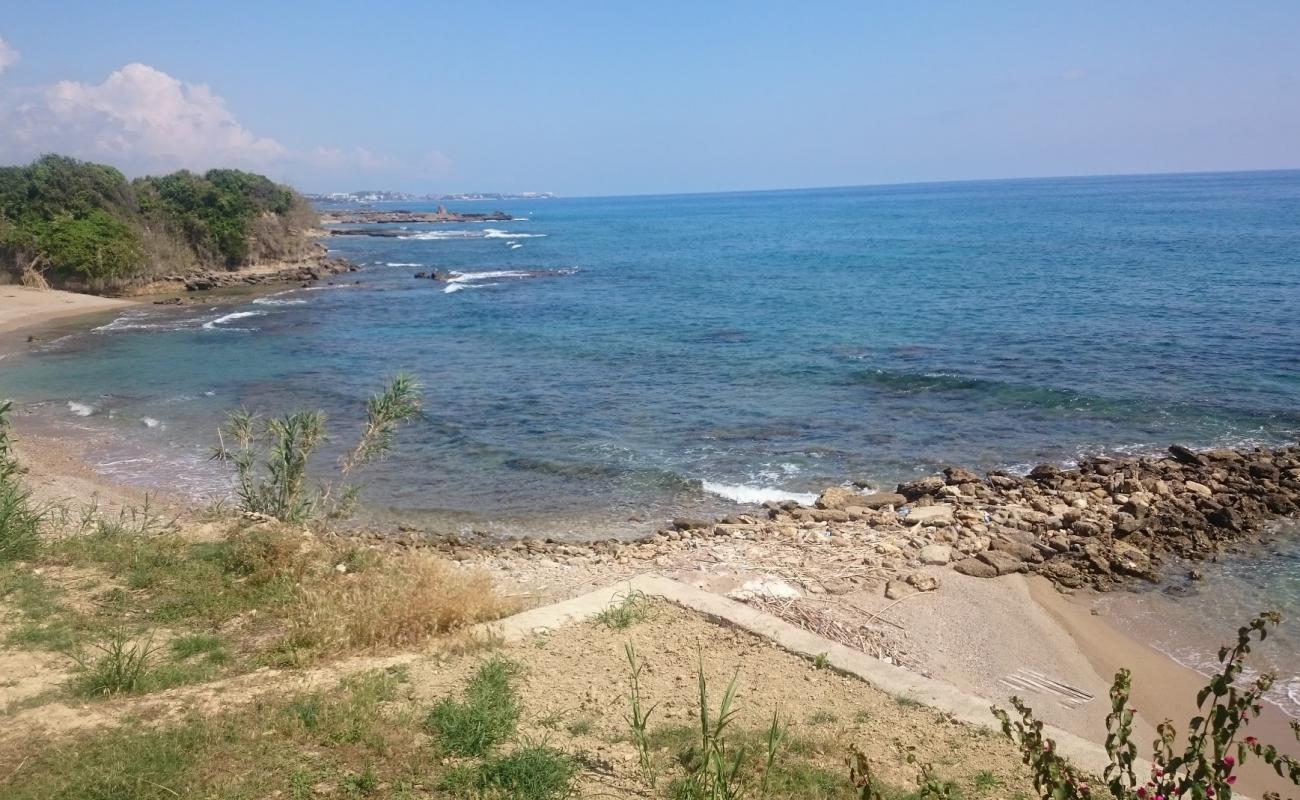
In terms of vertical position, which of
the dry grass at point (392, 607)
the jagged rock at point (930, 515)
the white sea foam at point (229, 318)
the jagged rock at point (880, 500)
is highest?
the dry grass at point (392, 607)

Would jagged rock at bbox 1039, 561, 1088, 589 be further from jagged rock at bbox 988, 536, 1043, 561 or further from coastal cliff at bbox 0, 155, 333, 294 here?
coastal cliff at bbox 0, 155, 333, 294

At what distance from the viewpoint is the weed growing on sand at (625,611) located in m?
8.96

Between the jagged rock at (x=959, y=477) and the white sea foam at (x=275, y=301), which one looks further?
the white sea foam at (x=275, y=301)

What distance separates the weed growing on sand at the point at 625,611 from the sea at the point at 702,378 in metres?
6.08

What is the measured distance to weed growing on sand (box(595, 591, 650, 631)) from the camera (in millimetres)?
8961

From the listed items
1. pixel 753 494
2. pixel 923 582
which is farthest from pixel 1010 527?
pixel 753 494

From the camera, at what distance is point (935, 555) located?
13383 mm

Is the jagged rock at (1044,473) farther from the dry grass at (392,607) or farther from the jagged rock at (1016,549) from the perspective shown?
the dry grass at (392,607)

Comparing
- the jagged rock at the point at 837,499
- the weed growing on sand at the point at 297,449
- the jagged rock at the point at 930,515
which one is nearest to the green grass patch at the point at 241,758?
the weed growing on sand at the point at 297,449

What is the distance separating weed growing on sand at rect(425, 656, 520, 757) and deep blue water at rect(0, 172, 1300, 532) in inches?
341

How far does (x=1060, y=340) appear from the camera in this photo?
31.0 metres

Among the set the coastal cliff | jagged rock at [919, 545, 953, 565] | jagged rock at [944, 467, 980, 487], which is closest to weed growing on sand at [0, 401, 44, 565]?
jagged rock at [919, 545, 953, 565]

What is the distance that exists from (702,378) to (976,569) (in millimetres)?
15212

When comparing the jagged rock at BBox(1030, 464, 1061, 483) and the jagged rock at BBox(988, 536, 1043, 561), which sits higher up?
the jagged rock at BBox(1030, 464, 1061, 483)
